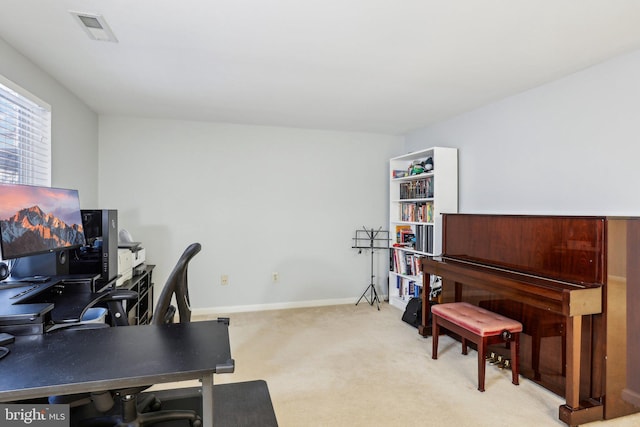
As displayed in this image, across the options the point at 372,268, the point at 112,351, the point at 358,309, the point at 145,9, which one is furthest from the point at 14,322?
the point at 372,268

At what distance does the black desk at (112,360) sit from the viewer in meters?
1.04

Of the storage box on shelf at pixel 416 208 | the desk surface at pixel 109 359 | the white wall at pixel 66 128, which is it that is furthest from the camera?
the storage box on shelf at pixel 416 208

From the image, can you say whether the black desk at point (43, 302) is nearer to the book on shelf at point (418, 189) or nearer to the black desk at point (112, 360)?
the black desk at point (112, 360)

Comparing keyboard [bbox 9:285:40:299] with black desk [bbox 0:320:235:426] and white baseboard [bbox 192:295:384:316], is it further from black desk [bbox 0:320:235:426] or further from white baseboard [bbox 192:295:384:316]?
white baseboard [bbox 192:295:384:316]

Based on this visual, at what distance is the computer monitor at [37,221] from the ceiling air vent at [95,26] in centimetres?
92

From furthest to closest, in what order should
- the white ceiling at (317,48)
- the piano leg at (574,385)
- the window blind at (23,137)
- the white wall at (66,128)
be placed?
the white wall at (66,128)
the window blind at (23,137)
the piano leg at (574,385)
the white ceiling at (317,48)

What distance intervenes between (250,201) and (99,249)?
6.06ft

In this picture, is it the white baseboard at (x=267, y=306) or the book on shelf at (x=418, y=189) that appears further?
the white baseboard at (x=267, y=306)

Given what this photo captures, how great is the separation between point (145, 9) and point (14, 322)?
5.06 ft

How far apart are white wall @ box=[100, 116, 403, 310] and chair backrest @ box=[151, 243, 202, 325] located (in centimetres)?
222

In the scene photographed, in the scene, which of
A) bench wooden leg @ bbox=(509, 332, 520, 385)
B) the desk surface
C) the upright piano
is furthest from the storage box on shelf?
the desk surface

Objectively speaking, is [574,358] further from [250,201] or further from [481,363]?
[250,201]

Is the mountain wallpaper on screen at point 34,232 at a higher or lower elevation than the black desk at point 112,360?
higher

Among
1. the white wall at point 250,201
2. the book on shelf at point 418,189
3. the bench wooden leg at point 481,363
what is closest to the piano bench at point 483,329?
the bench wooden leg at point 481,363
